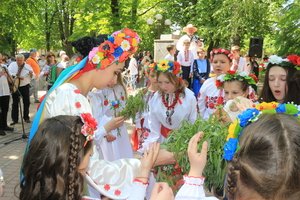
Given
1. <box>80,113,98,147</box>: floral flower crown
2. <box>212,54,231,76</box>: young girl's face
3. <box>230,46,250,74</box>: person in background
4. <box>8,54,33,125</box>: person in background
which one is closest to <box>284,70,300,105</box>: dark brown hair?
<box>80,113,98,147</box>: floral flower crown

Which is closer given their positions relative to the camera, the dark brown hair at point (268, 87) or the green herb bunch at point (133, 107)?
the dark brown hair at point (268, 87)

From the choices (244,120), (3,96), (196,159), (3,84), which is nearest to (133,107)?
(196,159)

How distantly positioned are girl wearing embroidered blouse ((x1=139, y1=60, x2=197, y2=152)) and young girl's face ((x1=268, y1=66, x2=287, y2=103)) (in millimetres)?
1383

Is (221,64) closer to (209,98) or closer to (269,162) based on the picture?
(209,98)

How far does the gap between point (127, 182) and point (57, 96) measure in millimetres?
868

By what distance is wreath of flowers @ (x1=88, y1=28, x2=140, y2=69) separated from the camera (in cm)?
334

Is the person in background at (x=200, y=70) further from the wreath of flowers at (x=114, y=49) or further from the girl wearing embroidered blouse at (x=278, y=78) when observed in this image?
the wreath of flowers at (x=114, y=49)

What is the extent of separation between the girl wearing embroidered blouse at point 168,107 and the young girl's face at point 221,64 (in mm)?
1070

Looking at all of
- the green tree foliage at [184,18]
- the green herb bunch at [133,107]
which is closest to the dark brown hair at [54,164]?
the green herb bunch at [133,107]

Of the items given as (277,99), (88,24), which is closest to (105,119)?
(277,99)

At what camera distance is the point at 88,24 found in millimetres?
14391

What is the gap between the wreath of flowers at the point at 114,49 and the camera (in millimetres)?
3338

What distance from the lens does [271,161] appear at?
1.52 m

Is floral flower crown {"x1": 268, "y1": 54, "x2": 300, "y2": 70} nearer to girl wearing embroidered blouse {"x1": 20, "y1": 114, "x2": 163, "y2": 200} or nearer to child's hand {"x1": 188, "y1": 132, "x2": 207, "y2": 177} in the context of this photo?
child's hand {"x1": 188, "y1": 132, "x2": 207, "y2": 177}
